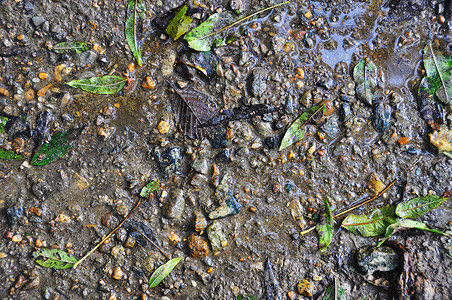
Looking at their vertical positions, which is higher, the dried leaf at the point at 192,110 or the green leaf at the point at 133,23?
the green leaf at the point at 133,23

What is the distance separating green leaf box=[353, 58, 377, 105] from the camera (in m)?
2.38

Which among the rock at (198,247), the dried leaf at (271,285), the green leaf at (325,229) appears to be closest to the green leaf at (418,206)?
the green leaf at (325,229)

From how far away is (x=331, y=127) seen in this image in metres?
2.38

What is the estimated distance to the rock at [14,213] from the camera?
226cm

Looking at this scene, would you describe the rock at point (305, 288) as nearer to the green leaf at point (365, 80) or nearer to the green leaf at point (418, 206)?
the green leaf at point (418, 206)

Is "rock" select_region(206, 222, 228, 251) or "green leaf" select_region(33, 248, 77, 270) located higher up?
"green leaf" select_region(33, 248, 77, 270)

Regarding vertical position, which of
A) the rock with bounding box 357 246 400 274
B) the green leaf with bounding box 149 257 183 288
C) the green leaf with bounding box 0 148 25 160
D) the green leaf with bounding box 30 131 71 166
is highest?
the green leaf with bounding box 0 148 25 160

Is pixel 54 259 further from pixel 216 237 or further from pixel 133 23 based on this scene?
pixel 133 23

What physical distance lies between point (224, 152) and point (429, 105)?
1.77 m

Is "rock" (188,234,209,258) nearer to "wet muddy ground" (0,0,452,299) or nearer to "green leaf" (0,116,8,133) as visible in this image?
"wet muddy ground" (0,0,452,299)

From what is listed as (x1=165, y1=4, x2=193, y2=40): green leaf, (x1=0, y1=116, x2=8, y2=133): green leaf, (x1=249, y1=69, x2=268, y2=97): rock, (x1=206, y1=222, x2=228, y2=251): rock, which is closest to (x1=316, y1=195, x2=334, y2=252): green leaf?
(x1=206, y1=222, x2=228, y2=251): rock

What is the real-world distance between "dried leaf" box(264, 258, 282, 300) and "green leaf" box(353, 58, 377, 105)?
1605mm

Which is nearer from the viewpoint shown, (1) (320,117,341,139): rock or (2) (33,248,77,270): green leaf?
(2) (33,248,77,270): green leaf

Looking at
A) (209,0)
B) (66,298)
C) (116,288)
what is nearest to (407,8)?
(209,0)
